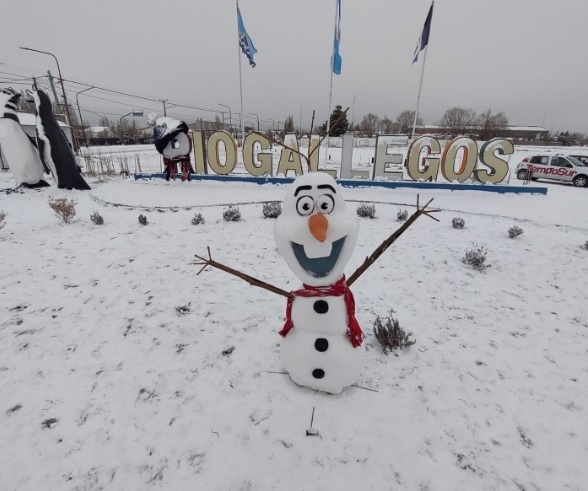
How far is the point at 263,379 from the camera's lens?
2.96m

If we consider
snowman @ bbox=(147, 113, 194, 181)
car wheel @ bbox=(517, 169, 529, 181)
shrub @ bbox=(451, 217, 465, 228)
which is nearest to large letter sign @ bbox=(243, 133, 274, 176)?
snowman @ bbox=(147, 113, 194, 181)

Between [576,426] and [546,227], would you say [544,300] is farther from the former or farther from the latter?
[546,227]

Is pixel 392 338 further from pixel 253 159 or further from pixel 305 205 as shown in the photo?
pixel 253 159

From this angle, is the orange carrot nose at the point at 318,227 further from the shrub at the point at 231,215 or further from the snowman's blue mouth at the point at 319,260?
the shrub at the point at 231,215

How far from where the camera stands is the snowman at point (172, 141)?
40.0 feet

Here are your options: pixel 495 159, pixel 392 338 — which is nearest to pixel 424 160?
pixel 495 159

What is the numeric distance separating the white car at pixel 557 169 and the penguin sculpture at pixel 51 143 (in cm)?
1928

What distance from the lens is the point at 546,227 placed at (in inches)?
294

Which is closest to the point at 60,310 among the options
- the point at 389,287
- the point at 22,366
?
the point at 22,366

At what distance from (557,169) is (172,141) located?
1901 centimetres

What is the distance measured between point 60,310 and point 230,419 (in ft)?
9.64

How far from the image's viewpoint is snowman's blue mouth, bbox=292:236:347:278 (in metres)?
2.24

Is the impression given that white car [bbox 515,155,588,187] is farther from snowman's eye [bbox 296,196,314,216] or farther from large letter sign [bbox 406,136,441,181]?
snowman's eye [bbox 296,196,314,216]

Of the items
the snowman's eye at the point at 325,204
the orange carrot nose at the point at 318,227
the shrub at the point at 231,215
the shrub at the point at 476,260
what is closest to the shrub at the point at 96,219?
the shrub at the point at 231,215
